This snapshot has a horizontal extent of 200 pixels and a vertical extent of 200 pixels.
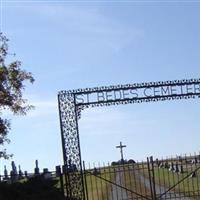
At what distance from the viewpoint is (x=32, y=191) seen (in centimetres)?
2134

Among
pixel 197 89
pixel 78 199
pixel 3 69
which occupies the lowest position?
pixel 78 199

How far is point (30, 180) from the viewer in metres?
22.5

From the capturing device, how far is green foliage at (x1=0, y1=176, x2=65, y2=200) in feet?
66.1

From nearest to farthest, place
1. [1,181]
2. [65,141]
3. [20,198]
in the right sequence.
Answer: [20,198] < [65,141] < [1,181]

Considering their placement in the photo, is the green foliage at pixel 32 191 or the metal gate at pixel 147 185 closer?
the green foliage at pixel 32 191

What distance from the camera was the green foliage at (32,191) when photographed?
20156mm

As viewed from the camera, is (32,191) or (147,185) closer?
(32,191)

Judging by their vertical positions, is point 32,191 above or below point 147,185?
above

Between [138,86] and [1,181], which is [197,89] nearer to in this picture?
[138,86]

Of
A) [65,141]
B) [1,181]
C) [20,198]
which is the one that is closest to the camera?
[20,198]

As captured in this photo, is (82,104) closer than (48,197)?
No

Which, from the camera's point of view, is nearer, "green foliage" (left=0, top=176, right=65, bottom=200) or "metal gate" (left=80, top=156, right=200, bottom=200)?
"green foliage" (left=0, top=176, right=65, bottom=200)

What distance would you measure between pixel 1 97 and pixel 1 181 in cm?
317

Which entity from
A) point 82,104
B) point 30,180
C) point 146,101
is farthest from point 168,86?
point 30,180
